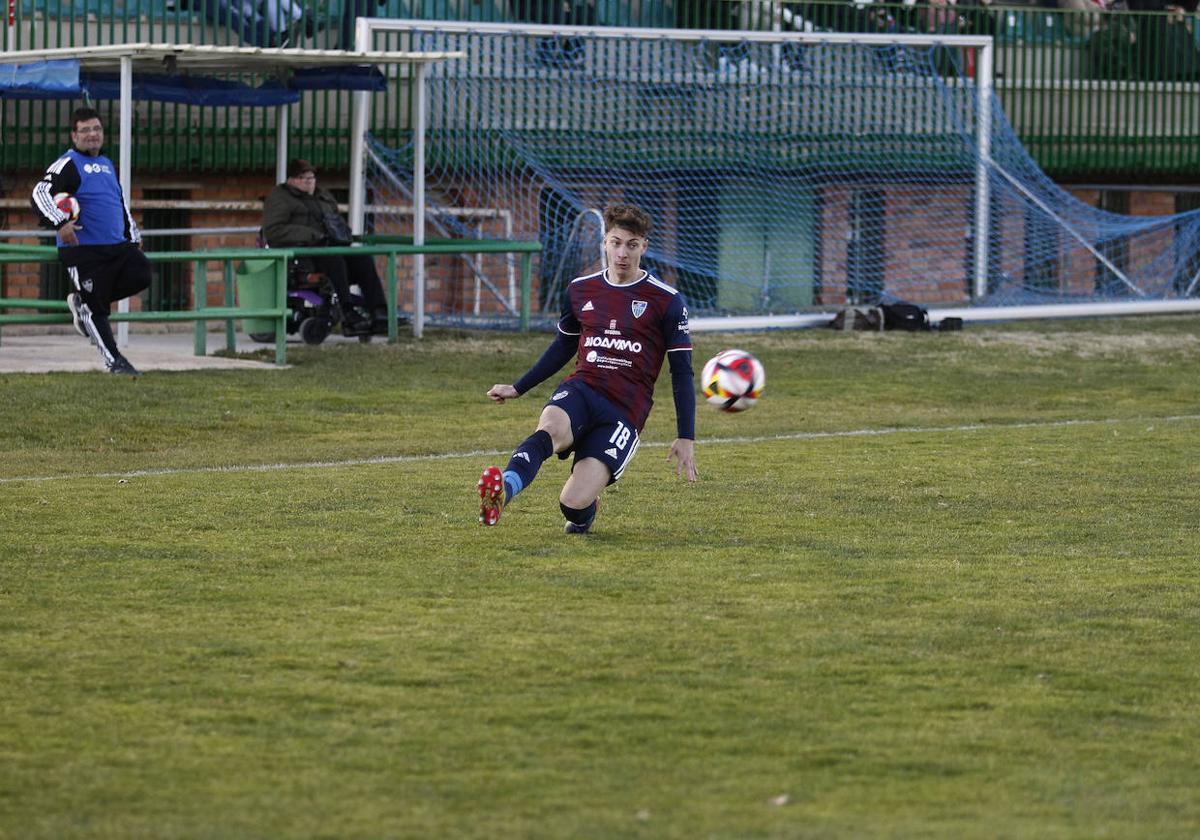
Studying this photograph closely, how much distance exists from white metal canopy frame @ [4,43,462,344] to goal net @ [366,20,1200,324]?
1.17 m

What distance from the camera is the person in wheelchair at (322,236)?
19.0 metres

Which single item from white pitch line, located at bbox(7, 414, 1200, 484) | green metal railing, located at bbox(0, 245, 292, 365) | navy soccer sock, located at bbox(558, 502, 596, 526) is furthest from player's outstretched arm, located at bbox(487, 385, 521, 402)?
green metal railing, located at bbox(0, 245, 292, 365)

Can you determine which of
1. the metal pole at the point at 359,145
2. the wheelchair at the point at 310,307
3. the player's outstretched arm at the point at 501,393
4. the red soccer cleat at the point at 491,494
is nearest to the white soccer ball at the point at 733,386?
the player's outstretched arm at the point at 501,393

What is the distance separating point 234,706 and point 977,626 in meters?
2.74

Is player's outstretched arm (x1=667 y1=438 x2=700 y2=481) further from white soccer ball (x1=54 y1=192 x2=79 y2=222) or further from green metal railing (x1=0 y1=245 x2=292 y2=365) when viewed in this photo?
green metal railing (x1=0 y1=245 x2=292 y2=365)

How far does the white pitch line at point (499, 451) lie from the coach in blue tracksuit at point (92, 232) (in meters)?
4.13

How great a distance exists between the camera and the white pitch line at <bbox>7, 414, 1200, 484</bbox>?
11.8m

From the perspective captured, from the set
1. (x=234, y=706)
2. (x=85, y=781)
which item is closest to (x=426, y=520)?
(x=234, y=706)

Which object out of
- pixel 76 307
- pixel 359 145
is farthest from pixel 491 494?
pixel 359 145

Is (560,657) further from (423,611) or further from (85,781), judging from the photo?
(85,781)

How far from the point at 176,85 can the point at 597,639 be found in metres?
13.1

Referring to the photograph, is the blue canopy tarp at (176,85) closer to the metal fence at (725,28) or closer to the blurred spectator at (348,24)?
the metal fence at (725,28)

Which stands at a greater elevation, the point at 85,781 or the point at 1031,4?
the point at 1031,4

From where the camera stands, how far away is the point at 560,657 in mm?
7008
